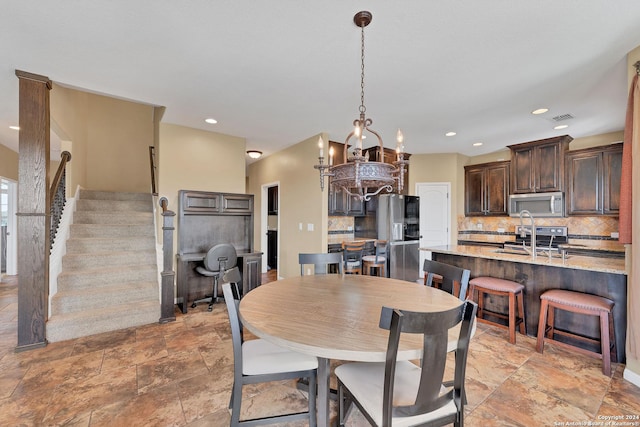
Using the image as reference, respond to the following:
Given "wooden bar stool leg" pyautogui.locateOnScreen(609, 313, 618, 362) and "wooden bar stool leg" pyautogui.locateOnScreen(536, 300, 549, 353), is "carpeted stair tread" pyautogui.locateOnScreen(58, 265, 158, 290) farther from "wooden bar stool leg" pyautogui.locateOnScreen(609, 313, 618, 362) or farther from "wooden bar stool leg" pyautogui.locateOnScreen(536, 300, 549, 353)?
"wooden bar stool leg" pyautogui.locateOnScreen(609, 313, 618, 362)

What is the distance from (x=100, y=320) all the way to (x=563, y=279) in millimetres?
4886

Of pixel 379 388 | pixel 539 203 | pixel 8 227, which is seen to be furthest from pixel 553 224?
pixel 8 227

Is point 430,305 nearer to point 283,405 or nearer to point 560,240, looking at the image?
point 283,405

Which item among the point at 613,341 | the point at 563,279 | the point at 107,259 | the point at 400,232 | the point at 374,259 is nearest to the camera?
the point at 613,341

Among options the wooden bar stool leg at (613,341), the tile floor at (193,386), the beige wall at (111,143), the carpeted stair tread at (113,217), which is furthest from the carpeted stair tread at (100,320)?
the wooden bar stool leg at (613,341)

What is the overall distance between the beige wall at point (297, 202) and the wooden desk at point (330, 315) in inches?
82.2

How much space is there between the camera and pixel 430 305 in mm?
1608

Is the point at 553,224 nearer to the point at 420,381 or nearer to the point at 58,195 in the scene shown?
the point at 420,381

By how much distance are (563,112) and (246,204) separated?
459 cm

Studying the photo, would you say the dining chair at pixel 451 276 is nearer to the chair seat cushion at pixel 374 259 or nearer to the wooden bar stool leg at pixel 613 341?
the wooden bar stool leg at pixel 613 341

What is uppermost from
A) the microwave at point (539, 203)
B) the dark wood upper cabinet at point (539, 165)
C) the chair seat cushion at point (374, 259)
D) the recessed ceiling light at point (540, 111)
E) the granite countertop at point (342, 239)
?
the recessed ceiling light at point (540, 111)

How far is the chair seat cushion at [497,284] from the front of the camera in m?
2.73

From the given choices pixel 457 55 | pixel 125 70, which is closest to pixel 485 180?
pixel 457 55

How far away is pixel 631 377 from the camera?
2.05 metres
